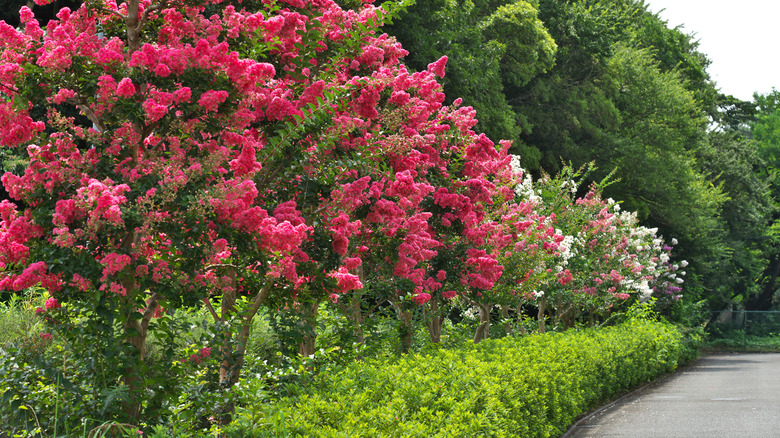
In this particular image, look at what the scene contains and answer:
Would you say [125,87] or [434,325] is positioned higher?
[125,87]

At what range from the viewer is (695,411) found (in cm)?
1248

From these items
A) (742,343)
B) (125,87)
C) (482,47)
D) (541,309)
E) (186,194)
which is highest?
(482,47)

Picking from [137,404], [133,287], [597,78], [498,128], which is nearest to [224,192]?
[133,287]

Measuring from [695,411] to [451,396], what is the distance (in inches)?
281

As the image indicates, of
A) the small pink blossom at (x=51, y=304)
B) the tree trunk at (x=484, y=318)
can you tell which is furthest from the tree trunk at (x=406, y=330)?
the small pink blossom at (x=51, y=304)

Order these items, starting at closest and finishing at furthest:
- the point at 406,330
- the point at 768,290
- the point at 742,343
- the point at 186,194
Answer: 1. the point at 186,194
2. the point at 406,330
3. the point at 742,343
4. the point at 768,290

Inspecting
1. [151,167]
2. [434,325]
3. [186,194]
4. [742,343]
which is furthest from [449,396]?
[742,343]

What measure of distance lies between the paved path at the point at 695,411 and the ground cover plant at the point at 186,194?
13.7 ft

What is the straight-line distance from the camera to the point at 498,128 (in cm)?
Answer: 2142

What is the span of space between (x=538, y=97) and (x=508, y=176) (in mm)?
14390

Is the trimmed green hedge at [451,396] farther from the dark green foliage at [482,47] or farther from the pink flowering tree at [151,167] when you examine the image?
the dark green foliage at [482,47]

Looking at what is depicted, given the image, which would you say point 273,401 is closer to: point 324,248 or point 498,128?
point 324,248

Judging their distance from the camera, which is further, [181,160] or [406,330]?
[406,330]

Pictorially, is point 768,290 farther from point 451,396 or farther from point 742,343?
point 451,396
